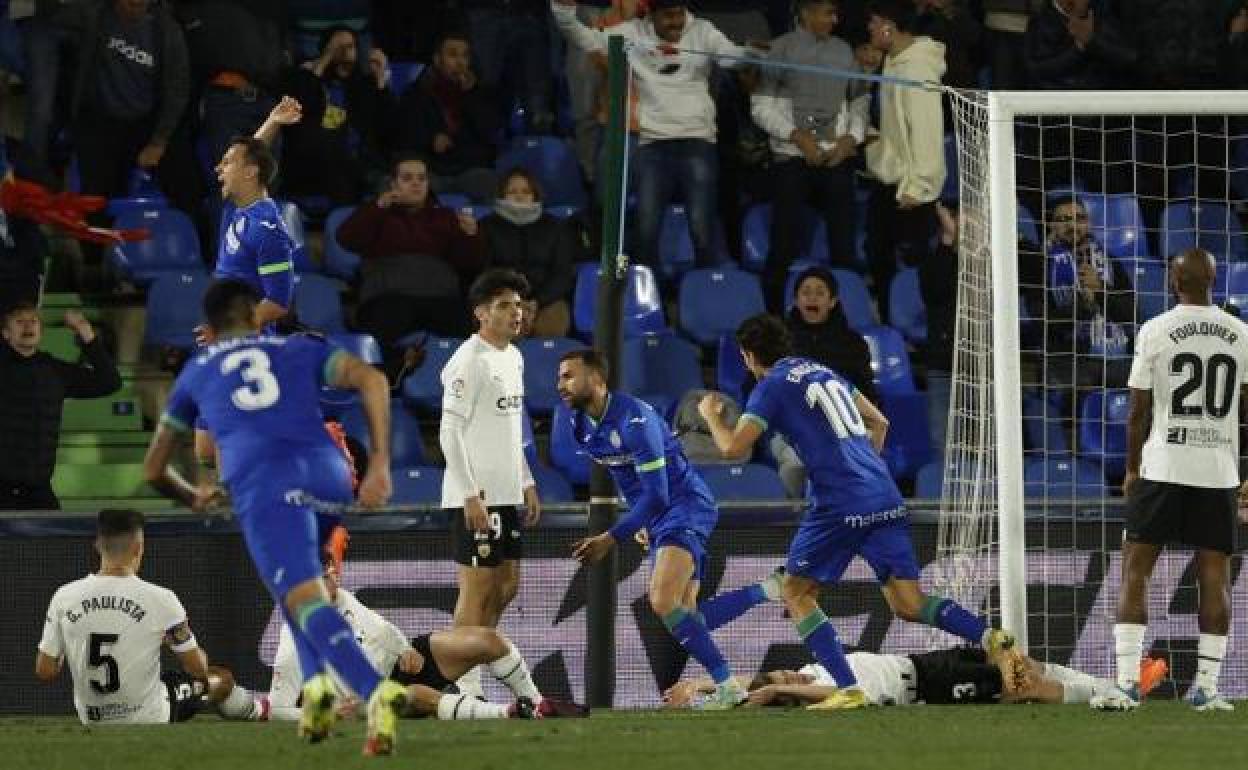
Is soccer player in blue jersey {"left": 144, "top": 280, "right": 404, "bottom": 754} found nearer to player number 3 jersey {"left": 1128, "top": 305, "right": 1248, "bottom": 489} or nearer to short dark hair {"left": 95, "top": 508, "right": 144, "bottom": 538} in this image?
short dark hair {"left": 95, "top": 508, "right": 144, "bottom": 538}

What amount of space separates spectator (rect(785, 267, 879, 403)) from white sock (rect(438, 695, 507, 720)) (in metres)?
4.03

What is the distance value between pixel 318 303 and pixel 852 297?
Result: 11.3 feet

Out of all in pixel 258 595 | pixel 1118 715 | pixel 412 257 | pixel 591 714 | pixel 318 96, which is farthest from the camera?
pixel 318 96

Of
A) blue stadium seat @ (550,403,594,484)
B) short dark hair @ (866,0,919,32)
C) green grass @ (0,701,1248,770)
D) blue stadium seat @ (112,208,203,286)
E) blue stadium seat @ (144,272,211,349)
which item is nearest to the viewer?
green grass @ (0,701,1248,770)

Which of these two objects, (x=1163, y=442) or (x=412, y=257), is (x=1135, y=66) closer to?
(x=412, y=257)

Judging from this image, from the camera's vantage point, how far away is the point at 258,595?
13.1 metres

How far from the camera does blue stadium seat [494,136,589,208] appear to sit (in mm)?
17969

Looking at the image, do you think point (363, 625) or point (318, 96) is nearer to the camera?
point (363, 625)

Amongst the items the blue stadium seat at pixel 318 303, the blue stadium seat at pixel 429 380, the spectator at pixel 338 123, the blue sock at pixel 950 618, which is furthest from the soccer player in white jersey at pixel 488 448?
the spectator at pixel 338 123

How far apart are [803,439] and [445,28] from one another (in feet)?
23.2

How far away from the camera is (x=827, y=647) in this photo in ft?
39.9

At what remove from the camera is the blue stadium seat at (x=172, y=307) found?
16.1 m

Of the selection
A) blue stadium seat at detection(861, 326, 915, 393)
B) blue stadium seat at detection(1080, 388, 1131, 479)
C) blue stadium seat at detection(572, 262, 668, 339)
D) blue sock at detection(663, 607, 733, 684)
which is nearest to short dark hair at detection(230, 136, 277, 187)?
blue sock at detection(663, 607, 733, 684)

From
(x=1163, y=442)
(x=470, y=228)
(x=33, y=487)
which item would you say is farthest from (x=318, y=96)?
(x=1163, y=442)
